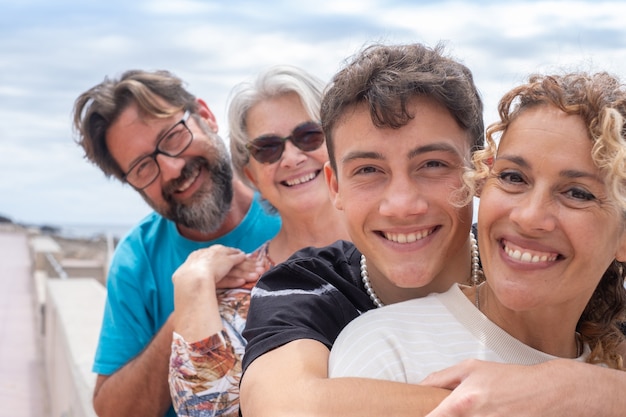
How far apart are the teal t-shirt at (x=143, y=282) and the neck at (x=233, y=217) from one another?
0.13 ft

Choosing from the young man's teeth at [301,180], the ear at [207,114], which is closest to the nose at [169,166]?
the ear at [207,114]

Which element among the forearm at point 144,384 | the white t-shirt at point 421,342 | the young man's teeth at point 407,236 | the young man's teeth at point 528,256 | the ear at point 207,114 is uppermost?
the ear at point 207,114

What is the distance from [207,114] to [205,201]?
75cm

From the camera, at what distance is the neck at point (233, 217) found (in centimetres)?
428

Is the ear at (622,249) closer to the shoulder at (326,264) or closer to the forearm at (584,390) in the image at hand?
the forearm at (584,390)

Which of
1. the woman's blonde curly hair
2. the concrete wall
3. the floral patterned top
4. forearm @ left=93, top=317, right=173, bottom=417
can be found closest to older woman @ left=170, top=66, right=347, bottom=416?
the floral patterned top

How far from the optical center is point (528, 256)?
1.97 meters

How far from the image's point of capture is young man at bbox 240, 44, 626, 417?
7.36 feet

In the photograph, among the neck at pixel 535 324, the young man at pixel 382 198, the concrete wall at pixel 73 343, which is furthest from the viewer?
the concrete wall at pixel 73 343

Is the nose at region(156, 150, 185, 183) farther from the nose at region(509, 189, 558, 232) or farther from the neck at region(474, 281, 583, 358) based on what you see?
the nose at region(509, 189, 558, 232)

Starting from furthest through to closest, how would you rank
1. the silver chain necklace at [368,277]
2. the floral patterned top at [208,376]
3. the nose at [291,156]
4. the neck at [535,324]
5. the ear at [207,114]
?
the ear at [207,114] < the nose at [291,156] < the floral patterned top at [208,376] < the silver chain necklace at [368,277] < the neck at [535,324]

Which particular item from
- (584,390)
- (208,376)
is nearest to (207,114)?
(208,376)

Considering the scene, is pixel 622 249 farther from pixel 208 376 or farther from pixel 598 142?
pixel 208 376

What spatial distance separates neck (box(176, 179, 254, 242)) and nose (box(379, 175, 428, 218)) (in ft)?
6.68
